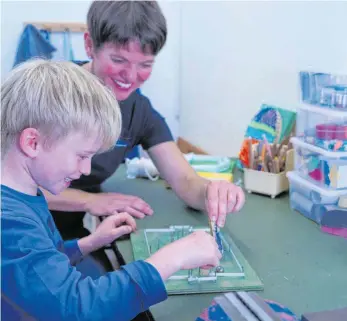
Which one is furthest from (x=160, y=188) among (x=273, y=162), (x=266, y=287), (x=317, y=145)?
(x=266, y=287)

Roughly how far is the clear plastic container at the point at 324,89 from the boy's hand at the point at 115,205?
0.52 meters

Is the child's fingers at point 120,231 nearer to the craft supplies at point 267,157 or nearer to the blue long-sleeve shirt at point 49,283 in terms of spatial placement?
the blue long-sleeve shirt at point 49,283

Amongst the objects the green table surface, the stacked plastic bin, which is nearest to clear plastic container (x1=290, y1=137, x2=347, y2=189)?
the stacked plastic bin

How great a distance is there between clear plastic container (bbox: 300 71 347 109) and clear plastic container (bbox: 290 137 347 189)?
0.11 m

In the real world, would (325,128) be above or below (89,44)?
below

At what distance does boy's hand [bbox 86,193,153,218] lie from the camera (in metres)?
1.17

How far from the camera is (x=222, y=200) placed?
3.41ft

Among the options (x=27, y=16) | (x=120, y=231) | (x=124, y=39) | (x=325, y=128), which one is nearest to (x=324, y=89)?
(x=325, y=128)

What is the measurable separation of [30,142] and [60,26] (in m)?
1.93

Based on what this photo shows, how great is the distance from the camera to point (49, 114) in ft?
2.20

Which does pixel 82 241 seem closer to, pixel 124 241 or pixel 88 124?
pixel 124 241

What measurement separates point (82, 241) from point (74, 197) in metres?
0.25

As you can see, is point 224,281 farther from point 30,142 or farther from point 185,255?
point 30,142

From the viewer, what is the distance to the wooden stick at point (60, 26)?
2406 mm
